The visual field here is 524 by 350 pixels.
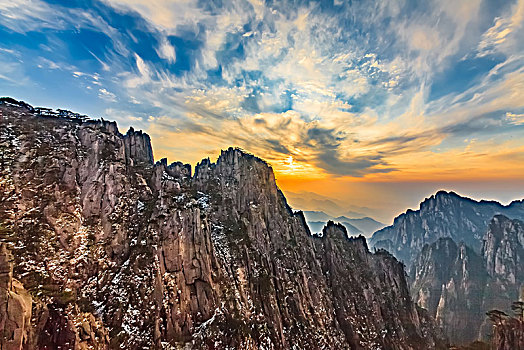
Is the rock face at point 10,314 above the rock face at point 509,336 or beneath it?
above

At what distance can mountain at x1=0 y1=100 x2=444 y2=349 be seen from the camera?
129 ft

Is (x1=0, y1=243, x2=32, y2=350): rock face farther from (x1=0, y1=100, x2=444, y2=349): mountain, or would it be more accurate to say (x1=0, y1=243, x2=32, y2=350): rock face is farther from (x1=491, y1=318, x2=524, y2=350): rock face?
(x1=491, y1=318, x2=524, y2=350): rock face

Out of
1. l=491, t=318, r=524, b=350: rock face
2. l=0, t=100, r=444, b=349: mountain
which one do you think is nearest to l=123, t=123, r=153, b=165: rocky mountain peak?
l=0, t=100, r=444, b=349: mountain

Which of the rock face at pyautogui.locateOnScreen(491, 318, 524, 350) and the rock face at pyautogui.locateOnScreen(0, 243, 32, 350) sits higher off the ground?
the rock face at pyautogui.locateOnScreen(0, 243, 32, 350)

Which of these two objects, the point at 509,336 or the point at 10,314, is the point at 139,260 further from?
the point at 509,336

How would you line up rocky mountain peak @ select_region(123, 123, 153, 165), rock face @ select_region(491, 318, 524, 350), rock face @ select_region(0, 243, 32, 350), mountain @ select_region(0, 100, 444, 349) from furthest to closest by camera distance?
rocky mountain peak @ select_region(123, 123, 153, 165), rock face @ select_region(491, 318, 524, 350), mountain @ select_region(0, 100, 444, 349), rock face @ select_region(0, 243, 32, 350)

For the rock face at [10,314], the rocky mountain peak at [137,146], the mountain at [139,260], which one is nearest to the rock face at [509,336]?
the mountain at [139,260]

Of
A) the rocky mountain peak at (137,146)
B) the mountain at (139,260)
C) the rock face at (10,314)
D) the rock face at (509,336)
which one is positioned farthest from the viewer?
the rocky mountain peak at (137,146)

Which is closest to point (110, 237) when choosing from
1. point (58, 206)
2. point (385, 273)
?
point (58, 206)

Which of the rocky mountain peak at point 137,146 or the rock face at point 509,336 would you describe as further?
the rocky mountain peak at point 137,146

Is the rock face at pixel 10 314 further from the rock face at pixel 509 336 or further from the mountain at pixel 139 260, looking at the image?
the rock face at pixel 509 336

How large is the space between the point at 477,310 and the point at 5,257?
29640 centimetres

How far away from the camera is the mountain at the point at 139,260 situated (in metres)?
39.2

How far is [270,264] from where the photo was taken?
90.7m
